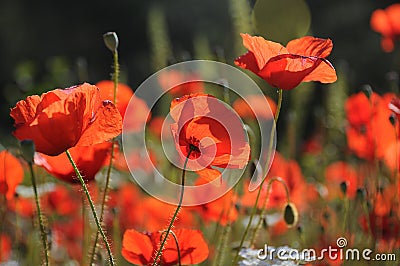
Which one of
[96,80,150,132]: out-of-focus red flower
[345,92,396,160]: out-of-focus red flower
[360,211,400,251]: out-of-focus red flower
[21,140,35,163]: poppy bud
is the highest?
[345,92,396,160]: out-of-focus red flower

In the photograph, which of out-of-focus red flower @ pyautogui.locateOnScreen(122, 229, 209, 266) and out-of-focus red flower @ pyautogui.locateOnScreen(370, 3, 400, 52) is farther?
out-of-focus red flower @ pyautogui.locateOnScreen(370, 3, 400, 52)

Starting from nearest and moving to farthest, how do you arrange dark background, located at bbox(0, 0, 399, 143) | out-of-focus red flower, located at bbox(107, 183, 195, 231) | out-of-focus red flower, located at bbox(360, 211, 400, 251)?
1. out-of-focus red flower, located at bbox(360, 211, 400, 251)
2. out-of-focus red flower, located at bbox(107, 183, 195, 231)
3. dark background, located at bbox(0, 0, 399, 143)

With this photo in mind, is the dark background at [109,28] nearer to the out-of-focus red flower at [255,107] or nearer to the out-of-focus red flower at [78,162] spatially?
the out-of-focus red flower at [255,107]

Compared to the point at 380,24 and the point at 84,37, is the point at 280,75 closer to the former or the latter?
the point at 380,24

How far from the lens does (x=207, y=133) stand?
729mm

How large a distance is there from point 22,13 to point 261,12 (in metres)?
2.20

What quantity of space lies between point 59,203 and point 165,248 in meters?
0.62

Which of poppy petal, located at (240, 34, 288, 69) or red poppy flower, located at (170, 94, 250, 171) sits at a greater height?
poppy petal, located at (240, 34, 288, 69)

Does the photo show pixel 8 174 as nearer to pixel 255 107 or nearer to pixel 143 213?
pixel 143 213

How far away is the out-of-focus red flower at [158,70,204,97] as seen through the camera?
1.53 m

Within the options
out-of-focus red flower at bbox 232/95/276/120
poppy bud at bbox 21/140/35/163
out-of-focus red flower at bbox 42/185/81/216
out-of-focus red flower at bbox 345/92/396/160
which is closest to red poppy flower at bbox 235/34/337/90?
poppy bud at bbox 21/140/35/163

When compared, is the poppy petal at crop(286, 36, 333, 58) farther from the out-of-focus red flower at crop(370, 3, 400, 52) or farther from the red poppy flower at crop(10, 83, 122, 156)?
the out-of-focus red flower at crop(370, 3, 400, 52)

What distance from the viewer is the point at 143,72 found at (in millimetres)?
4277

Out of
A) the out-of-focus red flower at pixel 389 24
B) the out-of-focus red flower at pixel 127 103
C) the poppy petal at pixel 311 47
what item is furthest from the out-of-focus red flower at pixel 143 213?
the out-of-focus red flower at pixel 389 24
